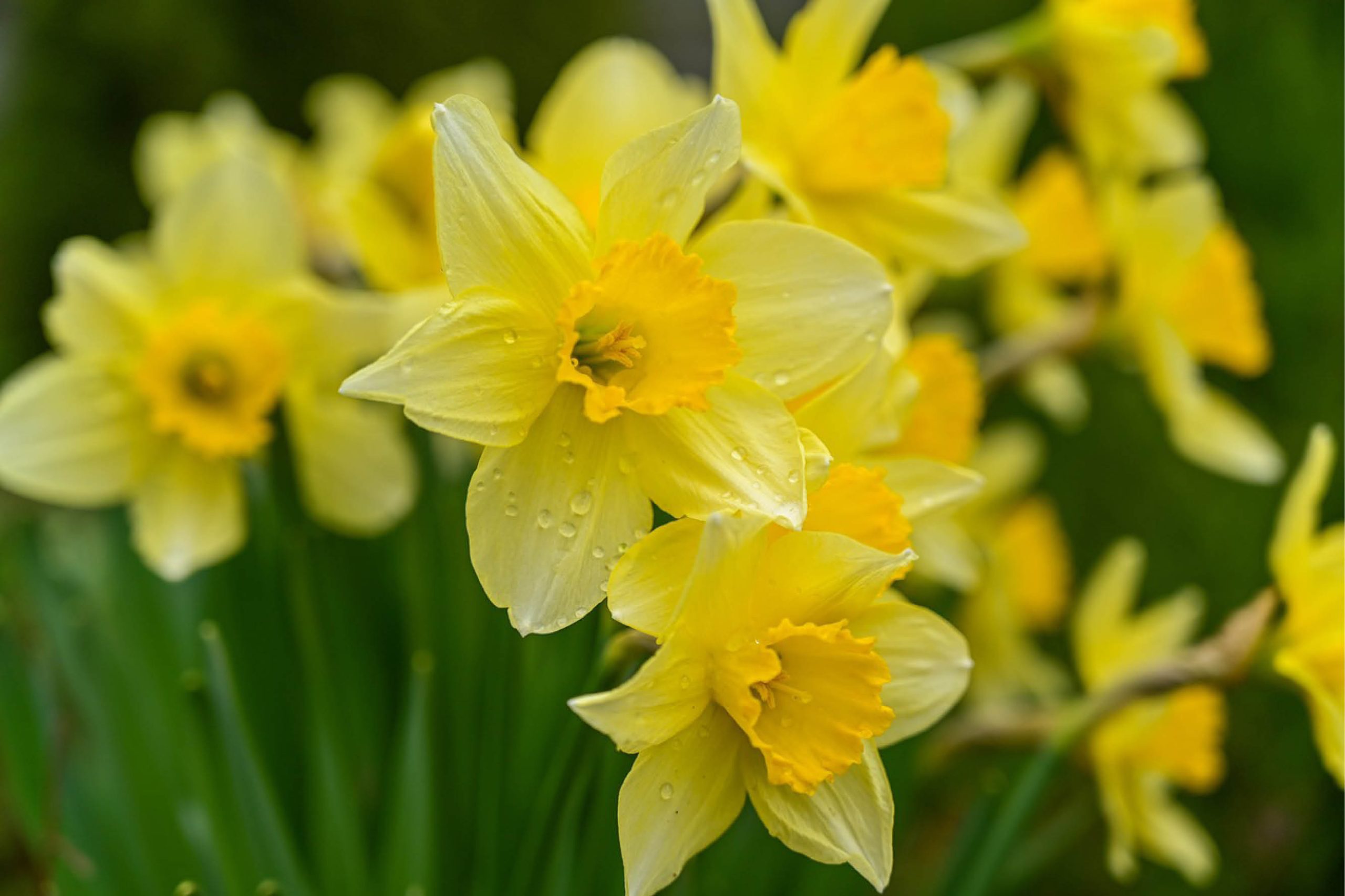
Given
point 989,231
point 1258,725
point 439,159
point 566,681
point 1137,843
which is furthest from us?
point 1258,725

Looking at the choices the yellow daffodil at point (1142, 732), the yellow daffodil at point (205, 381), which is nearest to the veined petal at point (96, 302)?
the yellow daffodil at point (205, 381)

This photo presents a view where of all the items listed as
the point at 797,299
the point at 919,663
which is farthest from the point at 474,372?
the point at 919,663

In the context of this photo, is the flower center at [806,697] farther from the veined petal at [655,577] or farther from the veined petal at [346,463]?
the veined petal at [346,463]

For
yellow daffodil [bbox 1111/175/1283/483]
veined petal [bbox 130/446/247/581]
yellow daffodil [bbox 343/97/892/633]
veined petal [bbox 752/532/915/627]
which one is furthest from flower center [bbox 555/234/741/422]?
yellow daffodil [bbox 1111/175/1283/483]

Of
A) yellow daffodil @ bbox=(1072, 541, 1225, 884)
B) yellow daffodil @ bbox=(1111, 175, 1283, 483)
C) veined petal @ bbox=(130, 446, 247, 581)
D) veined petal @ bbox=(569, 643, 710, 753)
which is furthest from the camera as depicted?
yellow daffodil @ bbox=(1111, 175, 1283, 483)

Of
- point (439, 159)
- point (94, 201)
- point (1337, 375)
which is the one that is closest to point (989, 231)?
point (439, 159)

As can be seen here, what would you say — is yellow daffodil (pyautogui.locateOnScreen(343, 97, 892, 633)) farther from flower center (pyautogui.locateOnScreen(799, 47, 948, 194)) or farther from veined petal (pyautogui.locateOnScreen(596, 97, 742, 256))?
flower center (pyautogui.locateOnScreen(799, 47, 948, 194))

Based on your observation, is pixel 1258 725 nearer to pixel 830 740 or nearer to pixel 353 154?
pixel 830 740
